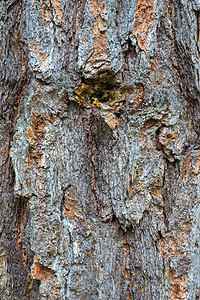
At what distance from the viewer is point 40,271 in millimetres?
891

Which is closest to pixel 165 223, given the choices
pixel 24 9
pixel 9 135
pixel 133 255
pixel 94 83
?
pixel 133 255

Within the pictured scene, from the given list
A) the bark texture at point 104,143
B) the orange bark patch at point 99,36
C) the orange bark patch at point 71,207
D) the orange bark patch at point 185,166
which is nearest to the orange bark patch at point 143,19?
the bark texture at point 104,143

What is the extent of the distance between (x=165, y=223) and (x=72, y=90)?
2.01 feet

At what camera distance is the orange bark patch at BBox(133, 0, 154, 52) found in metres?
0.89

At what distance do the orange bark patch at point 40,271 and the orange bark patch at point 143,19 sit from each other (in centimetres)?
88

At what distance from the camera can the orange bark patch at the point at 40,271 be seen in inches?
34.9

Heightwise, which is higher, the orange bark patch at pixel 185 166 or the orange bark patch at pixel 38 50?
the orange bark patch at pixel 38 50

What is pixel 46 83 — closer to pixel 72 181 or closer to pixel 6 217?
pixel 72 181

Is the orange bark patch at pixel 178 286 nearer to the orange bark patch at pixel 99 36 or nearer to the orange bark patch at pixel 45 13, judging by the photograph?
the orange bark patch at pixel 99 36

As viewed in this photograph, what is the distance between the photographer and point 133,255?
93 centimetres

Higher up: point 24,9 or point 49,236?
point 24,9

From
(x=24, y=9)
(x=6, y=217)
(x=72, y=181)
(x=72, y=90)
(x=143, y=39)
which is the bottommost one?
(x=6, y=217)

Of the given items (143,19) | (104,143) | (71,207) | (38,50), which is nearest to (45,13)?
(38,50)

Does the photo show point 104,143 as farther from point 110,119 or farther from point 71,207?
point 71,207
